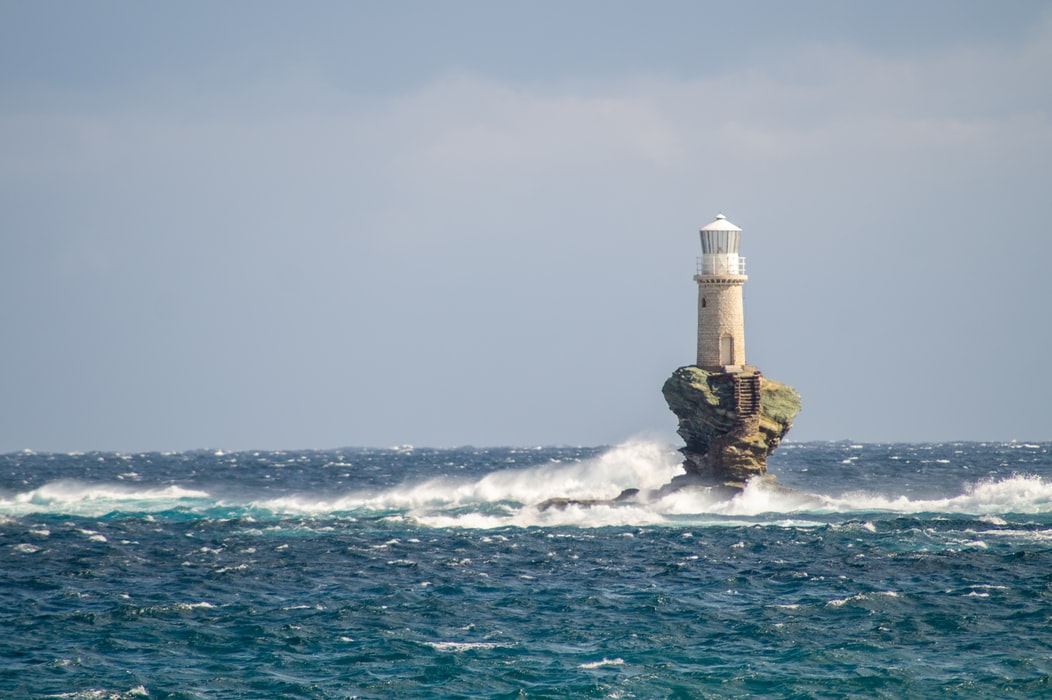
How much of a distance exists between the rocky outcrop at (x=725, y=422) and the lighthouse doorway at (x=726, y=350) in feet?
4.02

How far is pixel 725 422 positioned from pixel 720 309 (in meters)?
5.83

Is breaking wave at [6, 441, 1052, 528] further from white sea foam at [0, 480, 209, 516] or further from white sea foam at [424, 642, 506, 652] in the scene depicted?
white sea foam at [424, 642, 506, 652]

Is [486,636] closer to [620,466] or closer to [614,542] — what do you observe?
[614,542]

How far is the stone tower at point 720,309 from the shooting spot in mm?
59812

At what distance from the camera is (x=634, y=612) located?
1307 inches

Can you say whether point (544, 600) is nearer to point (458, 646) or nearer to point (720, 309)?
point (458, 646)

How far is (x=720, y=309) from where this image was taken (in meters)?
60.0

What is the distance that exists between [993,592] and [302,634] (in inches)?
786

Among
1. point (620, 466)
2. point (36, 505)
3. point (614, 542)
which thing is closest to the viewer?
point (614, 542)

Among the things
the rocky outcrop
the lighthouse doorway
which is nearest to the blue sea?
the rocky outcrop

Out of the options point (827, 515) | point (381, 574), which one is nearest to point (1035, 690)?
point (381, 574)

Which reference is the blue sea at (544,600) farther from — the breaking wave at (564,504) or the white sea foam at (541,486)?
the white sea foam at (541,486)

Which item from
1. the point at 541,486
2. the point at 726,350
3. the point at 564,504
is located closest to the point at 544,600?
the point at 564,504

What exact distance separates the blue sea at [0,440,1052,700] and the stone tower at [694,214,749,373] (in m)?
6.81
